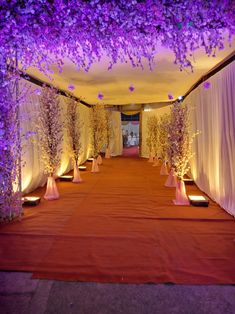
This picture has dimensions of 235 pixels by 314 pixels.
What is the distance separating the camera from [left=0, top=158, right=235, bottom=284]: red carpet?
2529 millimetres

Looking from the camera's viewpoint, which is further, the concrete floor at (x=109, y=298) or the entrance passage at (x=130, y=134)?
the entrance passage at (x=130, y=134)

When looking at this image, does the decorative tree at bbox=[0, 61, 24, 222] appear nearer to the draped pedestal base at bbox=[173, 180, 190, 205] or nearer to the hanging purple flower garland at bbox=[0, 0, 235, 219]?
the hanging purple flower garland at bbox=[0, 0, 235, 219]

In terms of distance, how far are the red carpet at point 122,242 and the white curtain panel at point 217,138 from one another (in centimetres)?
45

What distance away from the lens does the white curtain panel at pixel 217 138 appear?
4.10m

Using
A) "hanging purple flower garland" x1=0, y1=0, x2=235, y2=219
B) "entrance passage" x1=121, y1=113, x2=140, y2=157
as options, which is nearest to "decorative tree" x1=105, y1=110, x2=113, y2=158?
"entrance passage" x1=121, y1=113, x2=140, y2=157

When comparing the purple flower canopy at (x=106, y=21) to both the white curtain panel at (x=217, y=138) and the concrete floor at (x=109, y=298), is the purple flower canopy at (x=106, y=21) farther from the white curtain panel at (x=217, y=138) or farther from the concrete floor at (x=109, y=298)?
the concrete floor at (x=109, y=298)

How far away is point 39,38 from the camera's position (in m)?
2.43

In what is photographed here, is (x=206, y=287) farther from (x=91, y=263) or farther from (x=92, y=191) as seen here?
(x=92, y=191)

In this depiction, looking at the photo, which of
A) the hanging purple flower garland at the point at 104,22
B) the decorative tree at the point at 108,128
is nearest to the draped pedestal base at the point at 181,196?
the hanging purple flower garland at the point at 104,22

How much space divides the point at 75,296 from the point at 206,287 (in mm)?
1070

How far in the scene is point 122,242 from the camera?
3.22 meters

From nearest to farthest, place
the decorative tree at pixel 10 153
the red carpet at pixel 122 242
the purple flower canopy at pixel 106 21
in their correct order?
1. the purple flower canopy at pixel 106 21
2. the red carpet at pixel 122 242
3. the decorative tree at pixel 10 153

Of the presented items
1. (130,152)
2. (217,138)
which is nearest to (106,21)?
(217,138)

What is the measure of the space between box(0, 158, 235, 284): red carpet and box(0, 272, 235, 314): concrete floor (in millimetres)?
106
